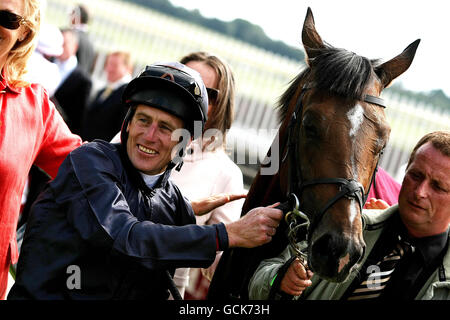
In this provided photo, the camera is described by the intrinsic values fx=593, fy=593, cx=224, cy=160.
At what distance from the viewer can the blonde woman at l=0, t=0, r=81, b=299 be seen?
269cm

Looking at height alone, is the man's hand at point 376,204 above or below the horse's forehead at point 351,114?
below

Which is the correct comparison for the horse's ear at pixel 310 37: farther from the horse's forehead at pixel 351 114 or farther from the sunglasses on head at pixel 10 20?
the sunglasses on head at pixel 10 20

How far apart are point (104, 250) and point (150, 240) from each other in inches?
7.7

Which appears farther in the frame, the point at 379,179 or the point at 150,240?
the point at 379,179

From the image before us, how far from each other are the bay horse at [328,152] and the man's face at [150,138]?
59cm

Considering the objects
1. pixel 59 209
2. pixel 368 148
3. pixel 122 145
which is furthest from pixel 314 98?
pixel 59 209

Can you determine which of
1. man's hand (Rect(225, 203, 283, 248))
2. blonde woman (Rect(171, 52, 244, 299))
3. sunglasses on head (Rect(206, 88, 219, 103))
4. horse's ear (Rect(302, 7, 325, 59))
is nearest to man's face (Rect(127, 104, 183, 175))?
man's hand (Rect(225, 203, 283, 248))

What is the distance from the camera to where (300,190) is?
2.67 meters

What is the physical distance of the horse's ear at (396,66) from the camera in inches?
115

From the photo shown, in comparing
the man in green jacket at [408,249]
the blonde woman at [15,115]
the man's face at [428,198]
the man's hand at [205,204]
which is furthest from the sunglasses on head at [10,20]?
the man's face at [428,198]

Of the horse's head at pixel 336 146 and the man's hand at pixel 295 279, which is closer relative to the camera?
the horse's head at pixel 336 146
